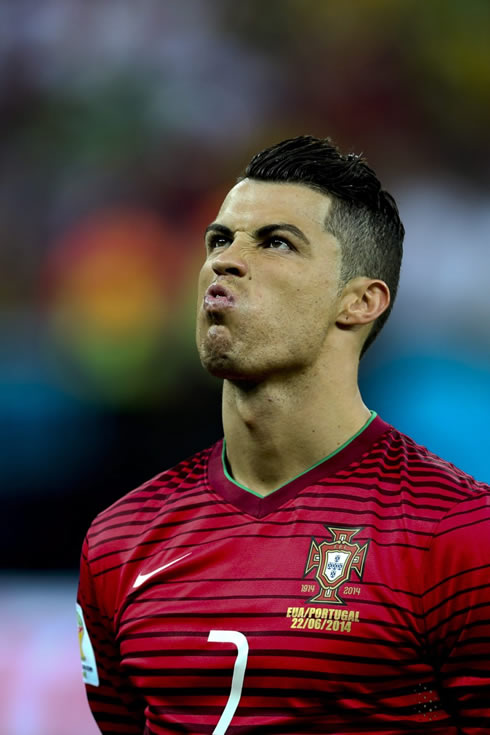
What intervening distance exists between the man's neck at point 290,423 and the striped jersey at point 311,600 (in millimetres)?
41

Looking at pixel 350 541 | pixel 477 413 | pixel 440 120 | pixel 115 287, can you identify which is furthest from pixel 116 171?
pixel 350 541

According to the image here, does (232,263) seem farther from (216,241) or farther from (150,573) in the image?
(150,573)

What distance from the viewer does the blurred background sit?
5516mm

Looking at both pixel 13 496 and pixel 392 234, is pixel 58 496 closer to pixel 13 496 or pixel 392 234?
pixel 13 496

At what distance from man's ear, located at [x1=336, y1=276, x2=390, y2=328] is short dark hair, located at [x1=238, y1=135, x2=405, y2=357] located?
2 cm

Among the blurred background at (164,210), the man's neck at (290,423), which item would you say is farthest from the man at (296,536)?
the blurred background at (164,210)

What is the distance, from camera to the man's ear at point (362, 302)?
94.4 inches

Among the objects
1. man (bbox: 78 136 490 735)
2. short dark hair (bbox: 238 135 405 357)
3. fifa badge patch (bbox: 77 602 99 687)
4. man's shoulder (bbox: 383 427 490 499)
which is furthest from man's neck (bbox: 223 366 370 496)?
fifa badge patch (bbox: 77 602 99 687)

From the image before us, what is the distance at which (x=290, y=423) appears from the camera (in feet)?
7.68

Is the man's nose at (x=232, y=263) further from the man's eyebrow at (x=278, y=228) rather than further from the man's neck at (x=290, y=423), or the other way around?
the man's neck at (x=290, y=423)

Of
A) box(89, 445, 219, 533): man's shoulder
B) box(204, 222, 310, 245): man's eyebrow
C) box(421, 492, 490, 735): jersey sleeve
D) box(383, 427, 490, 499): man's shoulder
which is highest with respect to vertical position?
box(204, 222, 310, 245): man's eyebrow

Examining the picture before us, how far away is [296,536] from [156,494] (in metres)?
0.51

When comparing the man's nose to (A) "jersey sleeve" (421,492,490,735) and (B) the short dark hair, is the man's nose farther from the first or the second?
(A) "jersey sleeve" (421,492,490,735)

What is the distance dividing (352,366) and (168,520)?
60cm
